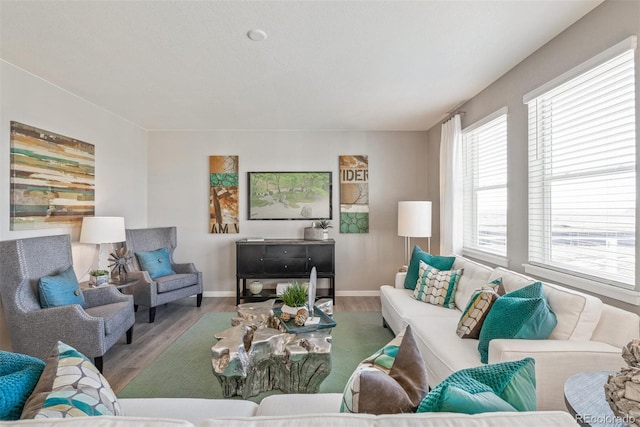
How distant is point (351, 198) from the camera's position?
4727mm

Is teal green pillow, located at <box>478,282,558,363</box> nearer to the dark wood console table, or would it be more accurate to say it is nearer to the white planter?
the white planter

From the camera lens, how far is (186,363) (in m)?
2.65

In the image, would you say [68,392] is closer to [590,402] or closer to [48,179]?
[590,402]

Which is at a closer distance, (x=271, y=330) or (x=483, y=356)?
(x=483, y=356)

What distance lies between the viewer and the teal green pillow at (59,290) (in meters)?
2.35

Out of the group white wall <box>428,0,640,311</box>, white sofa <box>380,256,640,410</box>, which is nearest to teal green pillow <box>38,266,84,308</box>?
white sofa <box>380,256,640,410</box>

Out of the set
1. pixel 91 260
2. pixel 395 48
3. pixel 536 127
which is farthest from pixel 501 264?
pixel 91 260

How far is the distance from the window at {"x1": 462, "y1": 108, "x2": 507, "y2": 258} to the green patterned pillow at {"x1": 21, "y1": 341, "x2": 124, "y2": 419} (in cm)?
309

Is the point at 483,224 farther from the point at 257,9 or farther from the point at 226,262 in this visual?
the point at 226,262

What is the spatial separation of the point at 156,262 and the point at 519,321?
12.9ft

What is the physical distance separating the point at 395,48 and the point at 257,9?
105cm

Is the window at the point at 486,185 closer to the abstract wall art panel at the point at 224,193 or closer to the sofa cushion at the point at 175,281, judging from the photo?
the abstract wall art panel at the point at 224,193

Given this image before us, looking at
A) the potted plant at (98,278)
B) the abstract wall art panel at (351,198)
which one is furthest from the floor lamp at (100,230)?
the abstract wall art panel at (351,198)

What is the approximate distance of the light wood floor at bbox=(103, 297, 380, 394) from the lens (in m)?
2.57
